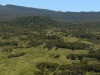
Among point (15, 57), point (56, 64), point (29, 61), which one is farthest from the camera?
point (15, 57)

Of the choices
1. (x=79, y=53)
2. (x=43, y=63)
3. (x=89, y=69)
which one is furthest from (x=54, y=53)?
(x=89, y=69)

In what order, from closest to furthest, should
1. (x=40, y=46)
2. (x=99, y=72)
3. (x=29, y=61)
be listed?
(x=99, y=72), (x=29, y=61), (x=40, y=46)

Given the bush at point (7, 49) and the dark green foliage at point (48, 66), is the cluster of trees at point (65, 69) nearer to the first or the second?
the dark green foliage at point (48, 66)

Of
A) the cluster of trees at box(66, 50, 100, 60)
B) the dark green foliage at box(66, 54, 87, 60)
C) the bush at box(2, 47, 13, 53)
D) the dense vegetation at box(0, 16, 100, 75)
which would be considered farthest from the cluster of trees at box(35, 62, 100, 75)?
the bush at box(2, 47, 13, 53)

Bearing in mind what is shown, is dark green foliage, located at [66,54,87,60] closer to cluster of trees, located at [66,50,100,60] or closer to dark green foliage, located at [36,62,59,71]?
cluster of trees, located at [66,50,100,60]

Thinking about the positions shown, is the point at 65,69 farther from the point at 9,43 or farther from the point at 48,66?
the point at 9,43

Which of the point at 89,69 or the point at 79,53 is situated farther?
the point at 79,53

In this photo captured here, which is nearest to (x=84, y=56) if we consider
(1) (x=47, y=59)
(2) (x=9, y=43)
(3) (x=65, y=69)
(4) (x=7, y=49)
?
(1) (x=47, y=59)

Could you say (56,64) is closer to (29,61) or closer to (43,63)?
(43,63)

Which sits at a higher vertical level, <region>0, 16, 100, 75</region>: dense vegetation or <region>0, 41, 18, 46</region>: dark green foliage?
<region>0, 16, 100, 75</region>: dense vegetation

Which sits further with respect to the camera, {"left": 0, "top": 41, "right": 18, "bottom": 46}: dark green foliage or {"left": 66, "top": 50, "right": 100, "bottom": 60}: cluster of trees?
{"left": 0, "top": 41, "right": 18, "bottom": 46}: dark green foliage

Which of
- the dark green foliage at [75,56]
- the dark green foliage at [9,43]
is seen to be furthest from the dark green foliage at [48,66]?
the dark green foliage at [9,43]
